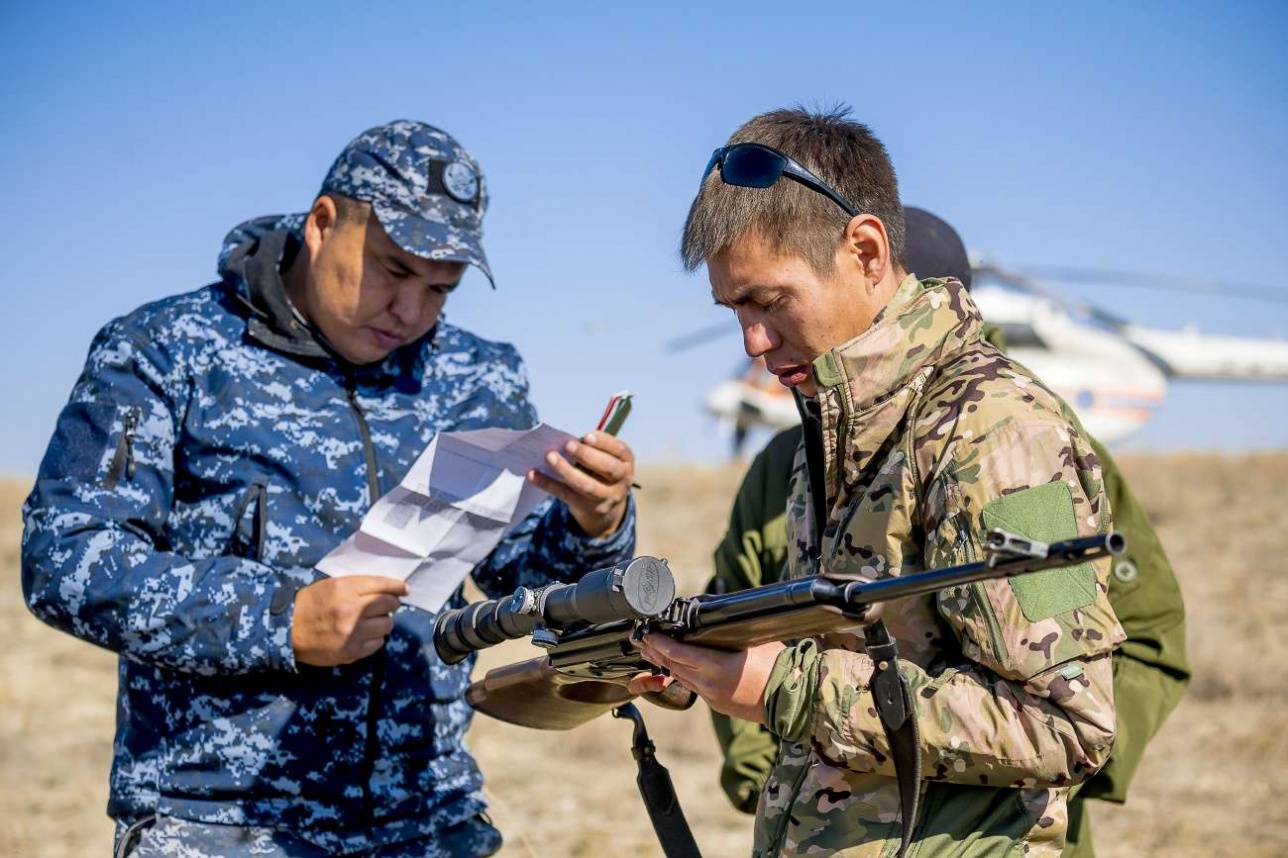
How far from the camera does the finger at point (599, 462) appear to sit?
343cm

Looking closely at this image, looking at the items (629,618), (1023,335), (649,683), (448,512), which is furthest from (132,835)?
(1023,335)

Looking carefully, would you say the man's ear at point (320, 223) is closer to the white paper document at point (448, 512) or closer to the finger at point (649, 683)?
the white paper document at point (448, 512)

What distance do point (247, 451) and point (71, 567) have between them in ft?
1.62

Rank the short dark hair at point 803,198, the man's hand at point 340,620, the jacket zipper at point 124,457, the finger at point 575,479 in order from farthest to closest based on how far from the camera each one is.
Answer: the finger at point 575,479 < the jacket zipper at point 124,457 < the man's hand at point 340,620 < the short dark hair at point 803,198

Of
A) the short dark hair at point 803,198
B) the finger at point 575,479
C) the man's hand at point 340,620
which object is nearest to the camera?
the short dark hair at point 803,198

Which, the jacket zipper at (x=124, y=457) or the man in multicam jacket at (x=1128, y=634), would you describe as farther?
the man in multicam jacket at (x=1128, y=634)

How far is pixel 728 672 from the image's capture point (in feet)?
8.11

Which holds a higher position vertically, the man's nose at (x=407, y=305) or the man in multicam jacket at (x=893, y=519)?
the man's nose at (x=407, y=305)

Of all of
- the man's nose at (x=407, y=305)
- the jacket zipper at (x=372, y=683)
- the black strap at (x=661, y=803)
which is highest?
the man's nose at (x=407, y=305)

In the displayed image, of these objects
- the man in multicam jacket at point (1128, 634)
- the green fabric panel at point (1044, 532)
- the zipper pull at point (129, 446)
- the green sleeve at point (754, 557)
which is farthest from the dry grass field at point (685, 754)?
the green fabric panel at point (1044, 532)

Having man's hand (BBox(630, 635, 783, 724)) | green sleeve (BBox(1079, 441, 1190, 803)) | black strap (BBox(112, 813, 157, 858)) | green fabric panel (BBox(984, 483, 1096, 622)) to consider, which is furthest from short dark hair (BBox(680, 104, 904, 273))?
black strap (BBox(112, 813, 157, 858))

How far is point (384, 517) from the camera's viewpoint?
3.42m

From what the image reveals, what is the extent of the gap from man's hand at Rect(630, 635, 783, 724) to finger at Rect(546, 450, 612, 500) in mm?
966

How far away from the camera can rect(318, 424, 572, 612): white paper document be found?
3422 mm
